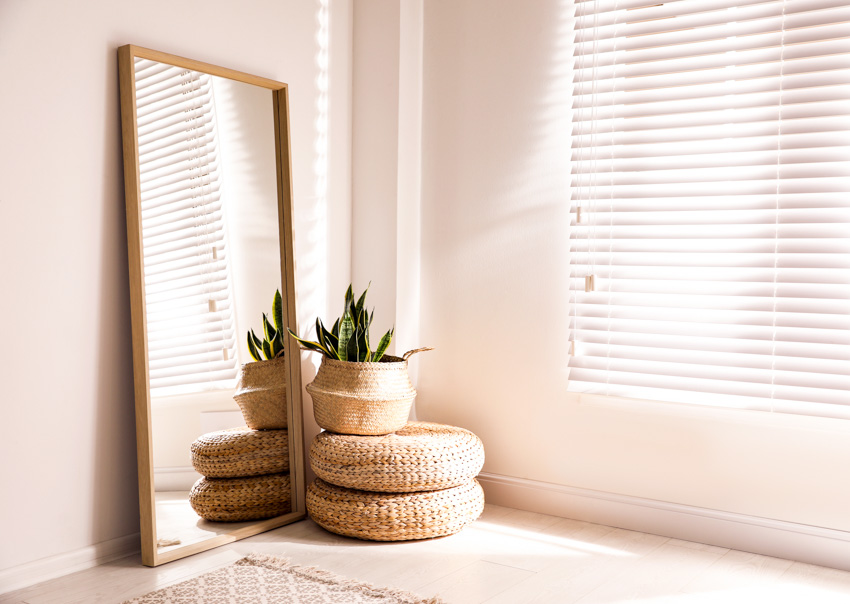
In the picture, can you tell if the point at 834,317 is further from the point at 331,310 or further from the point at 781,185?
the point at 331,310

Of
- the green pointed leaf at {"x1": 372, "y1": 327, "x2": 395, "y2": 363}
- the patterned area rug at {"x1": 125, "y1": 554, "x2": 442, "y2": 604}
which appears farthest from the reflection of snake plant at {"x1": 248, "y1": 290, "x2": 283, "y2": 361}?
the patterned area rug at {"x1": 125, "y1": 554, "x2": 442, "y2": 604}

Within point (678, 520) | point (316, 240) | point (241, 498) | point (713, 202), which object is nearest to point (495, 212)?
point (316, 240)

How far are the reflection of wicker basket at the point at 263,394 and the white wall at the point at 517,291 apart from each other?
0.68 meters

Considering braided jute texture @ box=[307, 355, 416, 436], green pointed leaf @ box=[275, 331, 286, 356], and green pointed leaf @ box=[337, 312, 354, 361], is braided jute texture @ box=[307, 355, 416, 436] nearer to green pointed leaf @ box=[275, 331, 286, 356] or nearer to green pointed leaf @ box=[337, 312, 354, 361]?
green pointed leaf @ box=[337, 312, 354, 361]

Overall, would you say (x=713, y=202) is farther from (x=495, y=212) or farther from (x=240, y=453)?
(x=240, y=453)

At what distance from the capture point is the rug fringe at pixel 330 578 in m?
2.07

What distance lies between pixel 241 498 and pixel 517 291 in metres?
1.27

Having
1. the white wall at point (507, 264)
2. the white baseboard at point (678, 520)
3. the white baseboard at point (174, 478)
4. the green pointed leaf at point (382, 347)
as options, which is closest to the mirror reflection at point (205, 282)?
the white baseboard at point (174, 478)

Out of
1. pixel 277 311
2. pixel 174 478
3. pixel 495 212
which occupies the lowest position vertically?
pixel 174 478

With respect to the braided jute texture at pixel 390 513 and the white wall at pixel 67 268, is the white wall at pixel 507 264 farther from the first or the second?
the white wall at pixel 67 268

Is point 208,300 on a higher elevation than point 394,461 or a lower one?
higher

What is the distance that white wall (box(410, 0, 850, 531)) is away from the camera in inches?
104

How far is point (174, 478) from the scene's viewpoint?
238cm

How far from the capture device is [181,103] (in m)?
2.45
